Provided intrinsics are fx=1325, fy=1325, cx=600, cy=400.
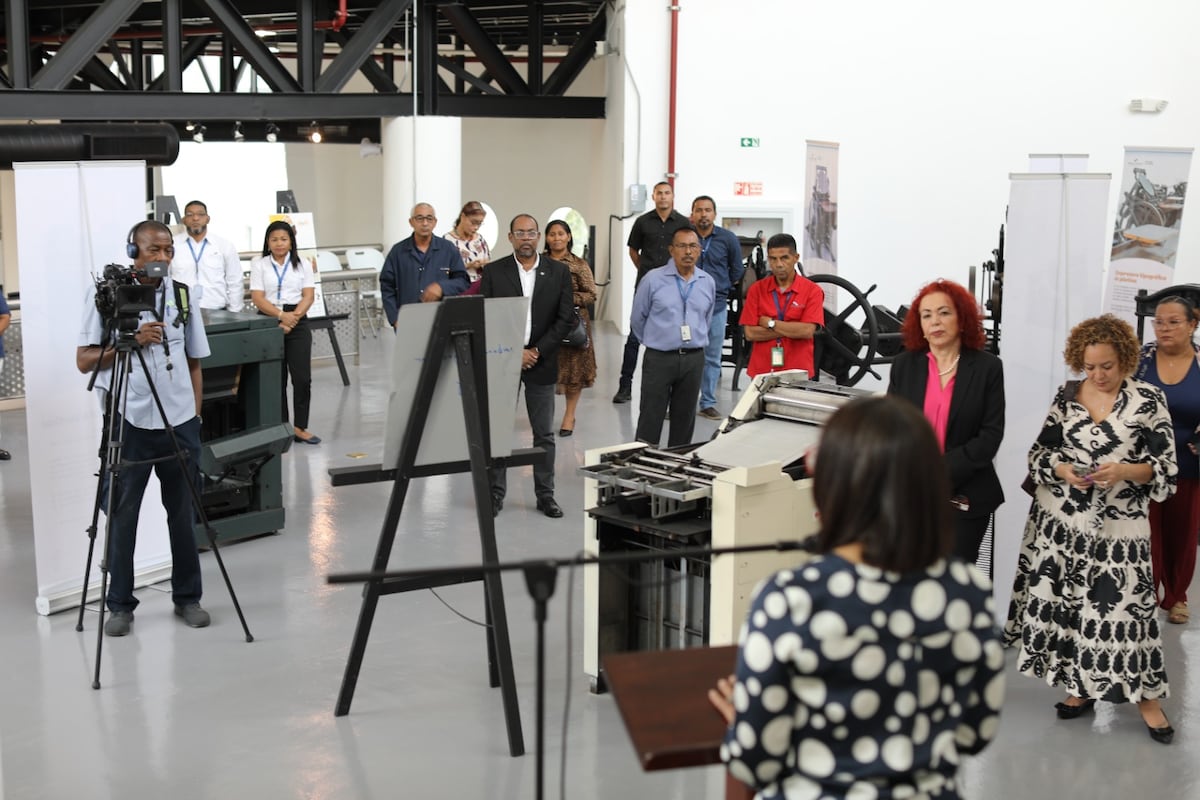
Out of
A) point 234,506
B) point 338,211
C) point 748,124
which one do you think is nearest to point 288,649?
point 234,506

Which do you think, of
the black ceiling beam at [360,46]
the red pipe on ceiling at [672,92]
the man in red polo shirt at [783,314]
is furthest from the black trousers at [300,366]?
Result: the red pipe on ceiling at [672,92]

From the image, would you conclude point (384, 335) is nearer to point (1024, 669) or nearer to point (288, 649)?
point (288, 649)

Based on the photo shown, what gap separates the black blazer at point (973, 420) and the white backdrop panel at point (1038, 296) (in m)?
0.83

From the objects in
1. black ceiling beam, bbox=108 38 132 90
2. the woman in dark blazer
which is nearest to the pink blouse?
the woman in dark blazer

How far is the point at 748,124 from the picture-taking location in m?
13.5

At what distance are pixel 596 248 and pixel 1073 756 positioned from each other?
1205 cm

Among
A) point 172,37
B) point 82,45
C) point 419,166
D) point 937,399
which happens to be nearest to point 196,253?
point 82,45

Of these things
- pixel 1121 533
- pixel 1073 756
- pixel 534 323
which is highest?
pixel 534 323

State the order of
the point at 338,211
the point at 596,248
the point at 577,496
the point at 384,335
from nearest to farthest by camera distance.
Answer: the point at 577,496
the point at 384,335
the point at 596,248
the point at 338,211

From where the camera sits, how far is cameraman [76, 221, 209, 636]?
17.4 ft

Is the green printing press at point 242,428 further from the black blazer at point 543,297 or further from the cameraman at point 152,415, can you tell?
the black blazer at point 543,297

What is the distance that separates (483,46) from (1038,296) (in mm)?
9162

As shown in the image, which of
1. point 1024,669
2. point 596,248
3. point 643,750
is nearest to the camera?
point 643,750

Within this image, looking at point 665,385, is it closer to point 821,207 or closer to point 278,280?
point 821,207
